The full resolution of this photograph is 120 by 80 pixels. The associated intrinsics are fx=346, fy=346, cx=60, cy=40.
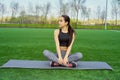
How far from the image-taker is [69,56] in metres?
6.80

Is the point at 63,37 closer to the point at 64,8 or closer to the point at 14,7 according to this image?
the point at 14,7

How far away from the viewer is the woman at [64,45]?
6.58 metres

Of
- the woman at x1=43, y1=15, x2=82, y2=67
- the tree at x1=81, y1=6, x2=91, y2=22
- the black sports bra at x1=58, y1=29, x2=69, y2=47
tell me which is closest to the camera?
the woman at x1=43, y1=15, x2=82, y2=67

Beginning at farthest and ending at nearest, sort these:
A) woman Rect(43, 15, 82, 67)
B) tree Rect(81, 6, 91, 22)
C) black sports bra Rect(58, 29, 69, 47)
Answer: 1. tree Rect(81, 6, 91, 22)
2. black sports bra Rect(58, 29, 69, 47)
3. woman Rect(43, 15, 82, 67)

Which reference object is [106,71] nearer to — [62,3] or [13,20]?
[13,20]

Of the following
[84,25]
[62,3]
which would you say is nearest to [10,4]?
[62,3]

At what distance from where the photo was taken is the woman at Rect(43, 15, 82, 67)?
21.6ft

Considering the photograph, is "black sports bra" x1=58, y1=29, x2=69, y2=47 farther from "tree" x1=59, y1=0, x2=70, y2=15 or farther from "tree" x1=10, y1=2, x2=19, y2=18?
"tree" x1=59, y1=0, x2=70, y2=15

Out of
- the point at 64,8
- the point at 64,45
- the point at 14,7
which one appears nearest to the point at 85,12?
the point at 64,8

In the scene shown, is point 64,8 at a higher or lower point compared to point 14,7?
lower

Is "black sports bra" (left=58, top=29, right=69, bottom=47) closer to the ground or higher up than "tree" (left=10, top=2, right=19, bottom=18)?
closer to the ground

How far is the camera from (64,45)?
6.77m

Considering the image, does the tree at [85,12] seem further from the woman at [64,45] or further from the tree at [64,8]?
the woman at [64,45]

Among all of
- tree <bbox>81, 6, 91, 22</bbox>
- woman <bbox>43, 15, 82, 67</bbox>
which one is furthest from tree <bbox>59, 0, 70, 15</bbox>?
woman <bbox>43, 15, 82, 67</bbox>
